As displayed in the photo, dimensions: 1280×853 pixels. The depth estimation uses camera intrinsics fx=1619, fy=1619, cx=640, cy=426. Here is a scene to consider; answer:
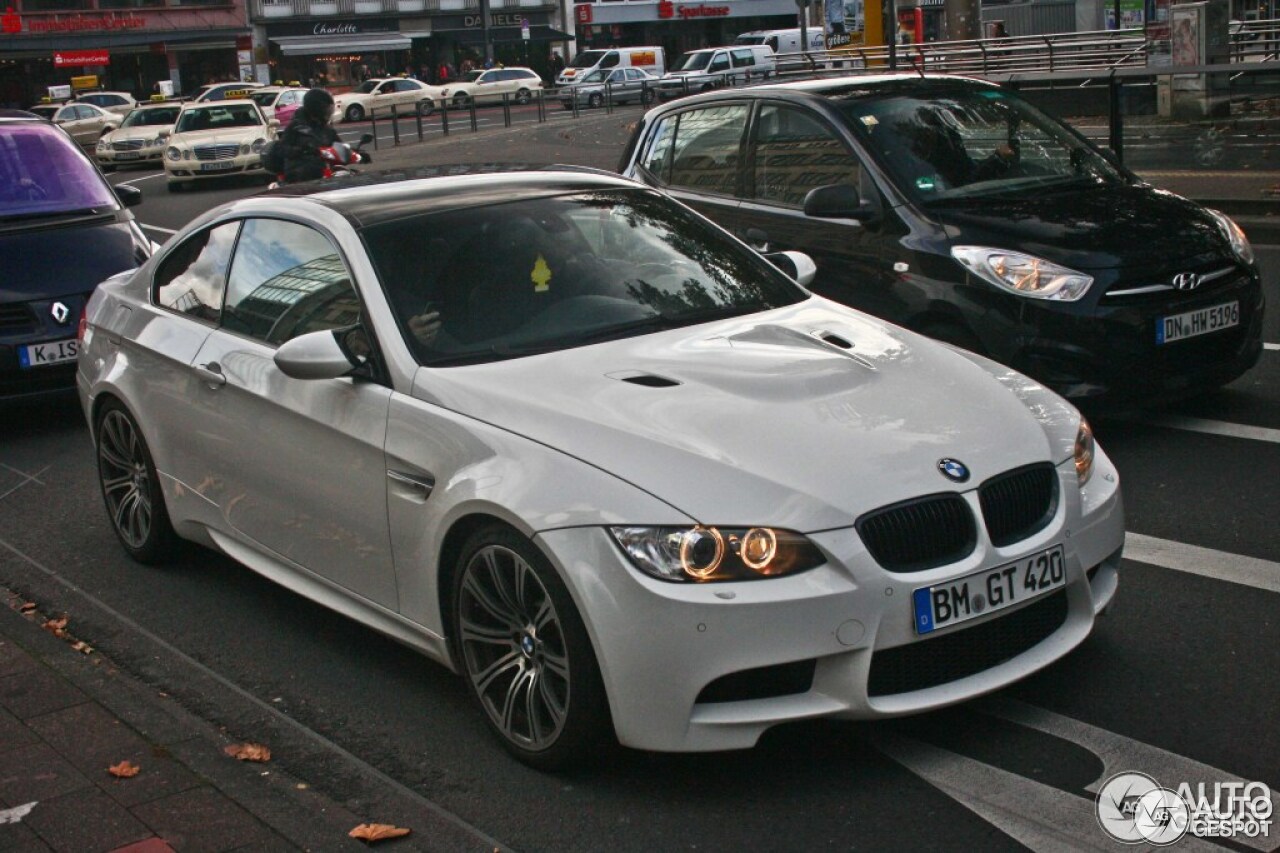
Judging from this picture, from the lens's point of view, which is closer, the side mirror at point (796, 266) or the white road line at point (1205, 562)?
the white road line at point (1205, 562)

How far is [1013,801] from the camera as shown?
3.91 metres

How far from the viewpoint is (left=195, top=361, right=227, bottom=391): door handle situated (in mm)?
5668

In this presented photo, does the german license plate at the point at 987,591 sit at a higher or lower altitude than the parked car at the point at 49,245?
lower

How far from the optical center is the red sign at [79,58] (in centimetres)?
7212

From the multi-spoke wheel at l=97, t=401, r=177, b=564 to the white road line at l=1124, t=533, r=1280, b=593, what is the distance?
369 cm

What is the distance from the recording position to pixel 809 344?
4.95 meters

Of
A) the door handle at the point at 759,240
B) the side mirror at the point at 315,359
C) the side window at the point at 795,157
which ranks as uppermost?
the side window at the point at 795,157

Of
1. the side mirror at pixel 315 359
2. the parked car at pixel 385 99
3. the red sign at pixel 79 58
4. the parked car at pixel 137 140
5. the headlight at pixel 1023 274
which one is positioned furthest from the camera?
the red sign at pixel 79 58

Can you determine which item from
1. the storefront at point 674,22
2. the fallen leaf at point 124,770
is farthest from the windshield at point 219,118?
the storefront at point 674,22

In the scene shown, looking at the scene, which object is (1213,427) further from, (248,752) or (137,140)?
(137,140)

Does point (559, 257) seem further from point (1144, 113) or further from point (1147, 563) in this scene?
point (1144, 113)

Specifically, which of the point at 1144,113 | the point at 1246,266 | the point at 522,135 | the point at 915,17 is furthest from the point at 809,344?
the point at 522,135

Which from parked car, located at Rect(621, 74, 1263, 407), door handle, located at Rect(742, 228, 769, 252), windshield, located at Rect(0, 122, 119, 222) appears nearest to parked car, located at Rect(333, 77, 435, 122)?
windshield, located at Rect(0, 122, 119, 222)

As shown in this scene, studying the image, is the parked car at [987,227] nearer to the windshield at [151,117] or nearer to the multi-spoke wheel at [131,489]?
the multi-spoke wheel at [131,489]
